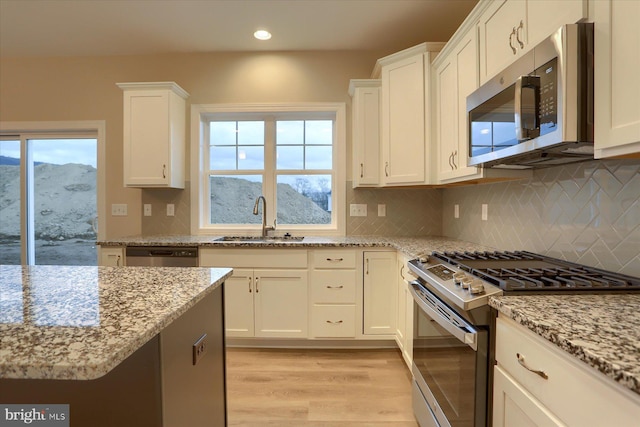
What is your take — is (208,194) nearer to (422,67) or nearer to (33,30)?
(33,30)

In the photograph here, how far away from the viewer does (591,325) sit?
32.9 inches

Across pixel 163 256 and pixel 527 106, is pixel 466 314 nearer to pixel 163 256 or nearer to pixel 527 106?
pixel 527 106

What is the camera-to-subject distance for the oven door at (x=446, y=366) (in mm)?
1121

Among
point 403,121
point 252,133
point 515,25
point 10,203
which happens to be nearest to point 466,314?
point 515,25

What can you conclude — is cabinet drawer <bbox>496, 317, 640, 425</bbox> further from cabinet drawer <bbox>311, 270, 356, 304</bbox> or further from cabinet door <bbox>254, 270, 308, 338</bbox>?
cabinet door <bbox>254, 270, 308, 338</bbox>

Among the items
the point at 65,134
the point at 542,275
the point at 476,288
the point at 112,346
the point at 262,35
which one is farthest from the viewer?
the point at 65,134

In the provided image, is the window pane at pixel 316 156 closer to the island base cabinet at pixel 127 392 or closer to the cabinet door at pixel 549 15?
the cabinet door at pixel 549 15

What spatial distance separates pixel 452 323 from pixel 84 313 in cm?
120

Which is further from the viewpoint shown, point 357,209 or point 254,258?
point 357,209

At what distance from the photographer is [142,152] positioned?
298 cm

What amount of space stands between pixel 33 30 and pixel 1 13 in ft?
0.80

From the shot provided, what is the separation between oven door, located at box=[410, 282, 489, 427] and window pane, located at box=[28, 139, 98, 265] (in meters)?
3.42

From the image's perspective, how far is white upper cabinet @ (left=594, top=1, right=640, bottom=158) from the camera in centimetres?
91

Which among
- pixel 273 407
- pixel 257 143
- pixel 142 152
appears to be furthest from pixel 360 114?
pixel 273 407
